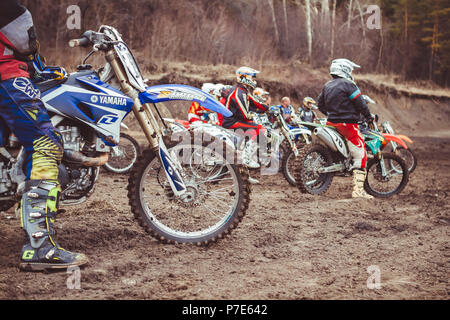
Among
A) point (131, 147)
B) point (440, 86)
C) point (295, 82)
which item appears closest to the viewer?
point (131, 147)

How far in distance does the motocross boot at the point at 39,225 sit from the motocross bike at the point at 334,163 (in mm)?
3786

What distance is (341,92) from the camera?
6398mm

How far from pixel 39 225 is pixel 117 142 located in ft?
2.75

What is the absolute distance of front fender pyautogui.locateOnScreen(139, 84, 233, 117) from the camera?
3.60 meters

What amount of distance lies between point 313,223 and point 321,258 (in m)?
1.17

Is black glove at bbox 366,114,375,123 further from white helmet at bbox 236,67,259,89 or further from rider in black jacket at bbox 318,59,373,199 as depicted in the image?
white helmet at bbox 236,67,259,89

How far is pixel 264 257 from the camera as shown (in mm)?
3600

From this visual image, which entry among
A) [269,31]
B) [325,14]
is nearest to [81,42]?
[269,31]

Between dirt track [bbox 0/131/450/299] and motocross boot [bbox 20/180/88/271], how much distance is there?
101 millimetres

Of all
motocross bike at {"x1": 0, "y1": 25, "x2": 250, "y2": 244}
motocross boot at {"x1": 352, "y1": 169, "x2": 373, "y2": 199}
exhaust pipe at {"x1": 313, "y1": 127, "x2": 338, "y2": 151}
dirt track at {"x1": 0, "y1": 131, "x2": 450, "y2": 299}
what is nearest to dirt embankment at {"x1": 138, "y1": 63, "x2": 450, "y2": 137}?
exhaust pipe at {"x1": 313, "y1": 127, "x2": 338, "y2": 151}

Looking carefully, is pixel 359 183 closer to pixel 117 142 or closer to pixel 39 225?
pixel 117 142

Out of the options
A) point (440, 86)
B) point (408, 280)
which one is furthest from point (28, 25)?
point (440, 86)

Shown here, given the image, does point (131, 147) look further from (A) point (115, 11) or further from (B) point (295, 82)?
(B) point (295, 82)

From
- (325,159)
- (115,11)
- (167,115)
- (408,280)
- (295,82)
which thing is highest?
(115,11)
